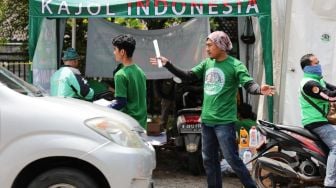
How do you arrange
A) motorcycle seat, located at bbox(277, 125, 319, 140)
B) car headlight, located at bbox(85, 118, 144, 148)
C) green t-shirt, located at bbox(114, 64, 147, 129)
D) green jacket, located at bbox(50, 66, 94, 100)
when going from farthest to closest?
green jacket, located at bbox(50, 66, 94, 100) < motorcycle seat, located at bbox(277, 125, 319, 140) < green t-shirt, located at bbox(114, 64, 147, 129) < car headlight, located at bbox(85, 118, 144, 148)

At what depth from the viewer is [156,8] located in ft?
23.6

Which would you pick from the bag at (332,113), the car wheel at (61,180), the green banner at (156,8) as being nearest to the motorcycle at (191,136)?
the green banner at (156,8)

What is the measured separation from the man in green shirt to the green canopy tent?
1575 mm

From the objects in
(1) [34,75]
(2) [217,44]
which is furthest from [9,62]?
(2) [217,44]

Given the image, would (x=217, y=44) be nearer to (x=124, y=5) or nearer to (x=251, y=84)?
(x=251, y=84)

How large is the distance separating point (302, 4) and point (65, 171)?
4317 millimetres

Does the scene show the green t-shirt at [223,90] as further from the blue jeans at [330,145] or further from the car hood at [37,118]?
the car hood at [37,118]

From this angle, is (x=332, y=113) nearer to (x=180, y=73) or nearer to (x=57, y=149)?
(x=180, y=73)

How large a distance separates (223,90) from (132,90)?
0.91 m

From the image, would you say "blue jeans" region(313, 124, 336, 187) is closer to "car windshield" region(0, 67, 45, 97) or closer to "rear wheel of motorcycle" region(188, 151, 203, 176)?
"rear wheel of motorcycle" region(188, 151, 203, 176)

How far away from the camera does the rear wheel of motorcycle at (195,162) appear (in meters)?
7.42

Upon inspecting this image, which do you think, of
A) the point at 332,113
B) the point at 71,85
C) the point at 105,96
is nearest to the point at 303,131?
the point at 332,113

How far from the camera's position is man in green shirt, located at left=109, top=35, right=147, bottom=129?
18.4 feet

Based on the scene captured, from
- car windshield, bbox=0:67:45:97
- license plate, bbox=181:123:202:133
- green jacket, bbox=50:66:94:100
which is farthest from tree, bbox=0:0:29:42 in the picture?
car windshield, bbox=0:67:45:97
